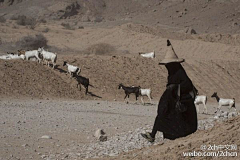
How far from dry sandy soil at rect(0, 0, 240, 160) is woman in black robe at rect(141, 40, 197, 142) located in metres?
0.37

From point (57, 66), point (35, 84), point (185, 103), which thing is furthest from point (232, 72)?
point (185, 103)

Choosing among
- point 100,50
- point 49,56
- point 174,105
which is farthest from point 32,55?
point 174,105

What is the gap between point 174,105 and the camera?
961 centimetres

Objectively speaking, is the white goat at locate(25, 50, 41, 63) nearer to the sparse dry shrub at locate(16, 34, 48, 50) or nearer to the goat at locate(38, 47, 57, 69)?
the goat at locate(38, 47, 57, 69)

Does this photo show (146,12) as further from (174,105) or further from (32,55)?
(174,105)

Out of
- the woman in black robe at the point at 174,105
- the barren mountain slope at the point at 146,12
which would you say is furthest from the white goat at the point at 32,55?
the barren mountain slope at the point at 146,12

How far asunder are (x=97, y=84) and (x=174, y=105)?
18.5 meters

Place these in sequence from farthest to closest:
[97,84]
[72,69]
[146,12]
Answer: [146,12], [97,84], [72,69]

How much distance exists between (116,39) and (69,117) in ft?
93.7

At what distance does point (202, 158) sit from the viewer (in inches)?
304

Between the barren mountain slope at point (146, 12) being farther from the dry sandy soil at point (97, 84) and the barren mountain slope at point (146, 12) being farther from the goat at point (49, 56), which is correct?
the goat at point (49, 56)

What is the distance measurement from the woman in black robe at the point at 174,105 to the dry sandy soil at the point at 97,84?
374 millimetres

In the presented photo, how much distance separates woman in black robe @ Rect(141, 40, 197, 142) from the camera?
31.4ft

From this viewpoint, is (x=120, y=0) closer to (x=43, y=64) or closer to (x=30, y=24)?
(x=30, y=24)
